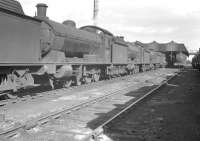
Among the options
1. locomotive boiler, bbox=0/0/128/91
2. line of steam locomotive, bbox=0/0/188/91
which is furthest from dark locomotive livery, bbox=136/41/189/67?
locomotive boiler, bbox=0/0/128/91

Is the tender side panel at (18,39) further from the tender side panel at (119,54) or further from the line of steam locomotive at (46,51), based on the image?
the tender side panel at (119,54)

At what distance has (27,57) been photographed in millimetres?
10078

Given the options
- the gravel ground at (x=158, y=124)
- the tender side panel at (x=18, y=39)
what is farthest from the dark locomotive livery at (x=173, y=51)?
the gravel ground at (x=158, y=124)

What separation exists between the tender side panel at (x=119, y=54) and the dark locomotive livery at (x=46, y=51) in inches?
0.9

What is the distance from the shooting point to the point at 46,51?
1220 cm

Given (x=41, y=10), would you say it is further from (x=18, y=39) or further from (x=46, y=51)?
(x=18, y=39)

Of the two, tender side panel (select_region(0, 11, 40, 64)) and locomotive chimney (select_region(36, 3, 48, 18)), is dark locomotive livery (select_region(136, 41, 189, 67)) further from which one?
tender side panel (select_region(0, 11, 40, 64))

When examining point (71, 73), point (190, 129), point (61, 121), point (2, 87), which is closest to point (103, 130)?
point (61, 121)

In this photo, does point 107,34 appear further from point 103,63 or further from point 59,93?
point 59,93

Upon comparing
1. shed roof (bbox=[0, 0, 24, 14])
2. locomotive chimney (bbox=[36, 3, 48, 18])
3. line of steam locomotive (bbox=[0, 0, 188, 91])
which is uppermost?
locomotive chimney (bbox=[36, 3, 48, 18])

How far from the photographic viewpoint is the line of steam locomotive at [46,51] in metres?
9.15

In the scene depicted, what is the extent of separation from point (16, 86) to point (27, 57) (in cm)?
117

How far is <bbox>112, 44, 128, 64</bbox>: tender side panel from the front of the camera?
2115 centimetres

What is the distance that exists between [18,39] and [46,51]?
2714 millimetres
